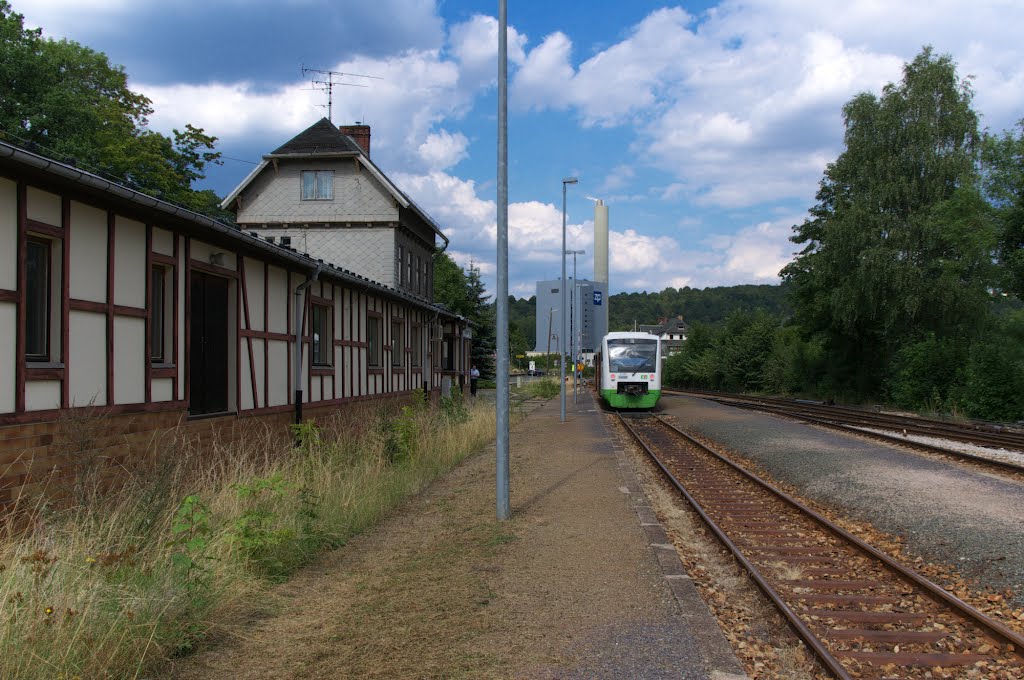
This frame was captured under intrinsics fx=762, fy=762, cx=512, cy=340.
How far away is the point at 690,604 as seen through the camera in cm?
582

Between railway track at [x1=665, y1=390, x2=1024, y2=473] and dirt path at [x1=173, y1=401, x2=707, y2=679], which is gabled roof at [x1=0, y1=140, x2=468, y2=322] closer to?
dirt path at [x1=173, y1=401, x2=707, y2=679]

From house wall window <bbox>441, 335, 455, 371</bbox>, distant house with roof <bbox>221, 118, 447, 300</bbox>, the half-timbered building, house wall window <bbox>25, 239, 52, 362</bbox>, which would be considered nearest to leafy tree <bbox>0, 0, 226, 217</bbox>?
distant house with roof <bbox>221, 118, 447, 300</bbox>

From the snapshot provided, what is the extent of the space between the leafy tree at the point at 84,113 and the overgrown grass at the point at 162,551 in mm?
23236

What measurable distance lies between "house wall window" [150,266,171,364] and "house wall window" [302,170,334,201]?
20.3 m

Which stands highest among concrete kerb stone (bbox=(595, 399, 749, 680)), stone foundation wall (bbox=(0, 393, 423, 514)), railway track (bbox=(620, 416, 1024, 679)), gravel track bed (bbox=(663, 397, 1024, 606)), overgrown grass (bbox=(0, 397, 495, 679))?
stone foundation wall (bbox=(0, 393, 423, 514))

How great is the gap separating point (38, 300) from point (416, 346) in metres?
15.7

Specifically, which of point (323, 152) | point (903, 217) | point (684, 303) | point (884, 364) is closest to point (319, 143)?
point (323, 152)

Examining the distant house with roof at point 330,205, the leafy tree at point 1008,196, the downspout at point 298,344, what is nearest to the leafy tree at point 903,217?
the leafy tree at point 1008,196

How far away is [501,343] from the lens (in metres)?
9.13

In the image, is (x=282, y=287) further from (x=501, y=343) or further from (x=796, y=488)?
(x=796, y=488)

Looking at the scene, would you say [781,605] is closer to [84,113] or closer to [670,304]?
[84,113]

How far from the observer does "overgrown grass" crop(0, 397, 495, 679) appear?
163 inches

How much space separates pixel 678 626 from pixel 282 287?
29.8ft

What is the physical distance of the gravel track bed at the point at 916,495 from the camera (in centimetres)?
703
